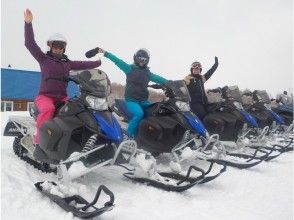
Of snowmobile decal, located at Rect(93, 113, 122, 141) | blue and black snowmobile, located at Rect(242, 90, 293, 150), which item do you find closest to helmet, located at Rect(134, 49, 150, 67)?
snowmobile decal, located at Rect(93, 113, 122, 141)

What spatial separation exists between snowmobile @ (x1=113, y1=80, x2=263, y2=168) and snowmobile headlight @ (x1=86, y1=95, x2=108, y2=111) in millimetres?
1354

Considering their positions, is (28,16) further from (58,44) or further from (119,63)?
(119,63)

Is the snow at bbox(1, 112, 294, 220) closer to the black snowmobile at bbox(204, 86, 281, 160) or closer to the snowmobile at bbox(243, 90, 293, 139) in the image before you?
the black snowmobile at bbox(204, 86, 281, 160)

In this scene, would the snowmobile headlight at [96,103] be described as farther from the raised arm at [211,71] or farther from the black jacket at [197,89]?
the raised arm at [211,71]

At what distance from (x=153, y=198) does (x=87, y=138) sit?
1025 millimetres

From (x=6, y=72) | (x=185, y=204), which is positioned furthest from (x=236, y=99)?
(x=6, y=72)

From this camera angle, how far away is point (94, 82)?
4391 millimetres

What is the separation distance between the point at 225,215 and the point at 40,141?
2204 mm

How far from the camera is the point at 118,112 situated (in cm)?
642

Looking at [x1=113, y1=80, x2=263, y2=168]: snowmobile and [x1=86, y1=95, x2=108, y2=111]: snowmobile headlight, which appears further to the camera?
[x1=113, y1=80, x2=263, y2=168]: snowmobile

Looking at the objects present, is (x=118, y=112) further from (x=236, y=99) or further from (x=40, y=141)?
(x=236, y=99)

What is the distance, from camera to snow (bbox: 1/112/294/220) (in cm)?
369

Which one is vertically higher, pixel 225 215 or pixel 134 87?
pixel 134 87

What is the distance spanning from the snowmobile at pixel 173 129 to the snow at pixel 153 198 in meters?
0.58
